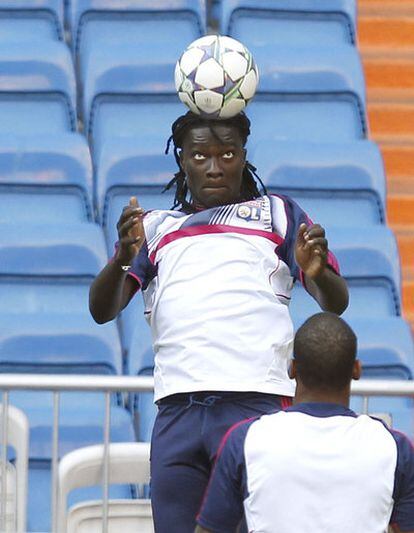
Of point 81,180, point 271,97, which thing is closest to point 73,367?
point 81,180

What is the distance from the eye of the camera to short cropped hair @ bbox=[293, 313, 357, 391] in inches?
131

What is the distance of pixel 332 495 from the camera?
127 inches

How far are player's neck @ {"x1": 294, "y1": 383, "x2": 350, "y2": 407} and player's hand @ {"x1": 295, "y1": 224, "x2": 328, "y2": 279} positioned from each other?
1.83 feet

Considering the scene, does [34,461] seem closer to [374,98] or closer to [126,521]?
[126,521]

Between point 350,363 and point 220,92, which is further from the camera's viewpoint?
point 220,92

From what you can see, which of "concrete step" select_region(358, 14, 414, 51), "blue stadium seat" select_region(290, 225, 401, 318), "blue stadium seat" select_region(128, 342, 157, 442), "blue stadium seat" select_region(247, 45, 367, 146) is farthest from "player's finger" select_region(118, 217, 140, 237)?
"concrete step" select_region(358, 14, 414, 51)

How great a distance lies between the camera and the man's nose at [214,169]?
13.6ft

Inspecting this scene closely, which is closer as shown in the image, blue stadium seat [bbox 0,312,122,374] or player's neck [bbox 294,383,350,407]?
player's neck [bbox 294,383,350,407]

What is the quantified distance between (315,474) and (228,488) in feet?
0.70

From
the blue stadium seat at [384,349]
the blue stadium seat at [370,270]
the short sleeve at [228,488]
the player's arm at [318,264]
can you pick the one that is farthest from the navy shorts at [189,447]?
the blue stadium seat at [370,270]

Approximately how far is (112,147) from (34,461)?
160cm

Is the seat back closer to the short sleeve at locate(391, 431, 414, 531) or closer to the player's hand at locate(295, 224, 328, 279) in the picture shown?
the player's hand at locate(295, 224, 328, 279)

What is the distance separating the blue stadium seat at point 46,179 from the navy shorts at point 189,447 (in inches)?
107

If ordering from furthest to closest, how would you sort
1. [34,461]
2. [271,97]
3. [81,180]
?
[271,97]
[81,180]
[34,461]
